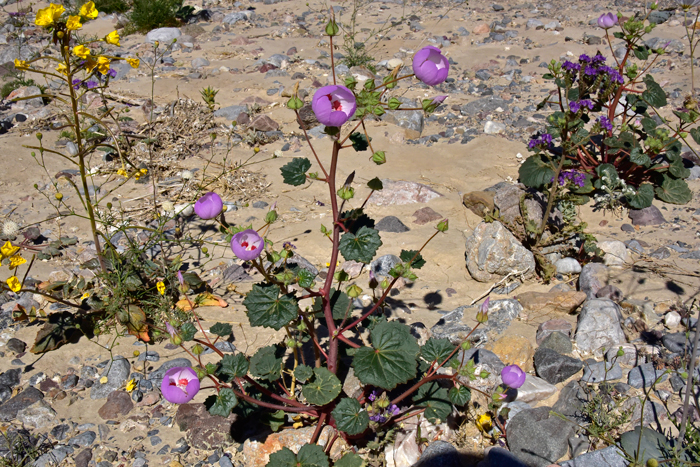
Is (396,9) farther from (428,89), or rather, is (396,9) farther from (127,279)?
(127,279)

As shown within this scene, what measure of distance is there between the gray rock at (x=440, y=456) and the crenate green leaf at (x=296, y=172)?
3.87ft

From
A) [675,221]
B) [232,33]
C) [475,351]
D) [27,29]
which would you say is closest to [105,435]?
[475,351]

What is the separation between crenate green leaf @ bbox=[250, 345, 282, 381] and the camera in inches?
84.1

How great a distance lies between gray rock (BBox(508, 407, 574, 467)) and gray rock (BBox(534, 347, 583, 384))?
0.87 feet

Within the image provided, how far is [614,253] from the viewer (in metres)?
3.15

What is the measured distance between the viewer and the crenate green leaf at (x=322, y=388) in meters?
1.85

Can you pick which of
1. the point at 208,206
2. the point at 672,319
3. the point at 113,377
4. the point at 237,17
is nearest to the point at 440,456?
the point at 208,206

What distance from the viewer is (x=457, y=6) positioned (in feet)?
27.5

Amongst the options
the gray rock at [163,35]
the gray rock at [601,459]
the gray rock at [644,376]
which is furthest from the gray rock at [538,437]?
the gray rock at [163,35]

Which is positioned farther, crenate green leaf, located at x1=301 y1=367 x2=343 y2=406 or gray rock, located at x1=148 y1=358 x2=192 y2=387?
gray rock, located at x1=148 y1=358 x2=192 y2=387

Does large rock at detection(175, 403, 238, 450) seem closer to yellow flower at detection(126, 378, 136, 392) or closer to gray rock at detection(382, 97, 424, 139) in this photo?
yellow flower at detection(126, 378, 136, 392)

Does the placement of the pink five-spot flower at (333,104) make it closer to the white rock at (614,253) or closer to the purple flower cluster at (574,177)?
the white rock at (614,253)

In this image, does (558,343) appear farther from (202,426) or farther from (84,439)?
(84,439)

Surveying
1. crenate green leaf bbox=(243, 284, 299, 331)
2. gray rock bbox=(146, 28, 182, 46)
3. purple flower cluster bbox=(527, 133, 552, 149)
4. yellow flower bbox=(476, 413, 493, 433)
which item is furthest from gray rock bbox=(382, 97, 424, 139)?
gray rock bbox=(146, 28, 182, 46)
